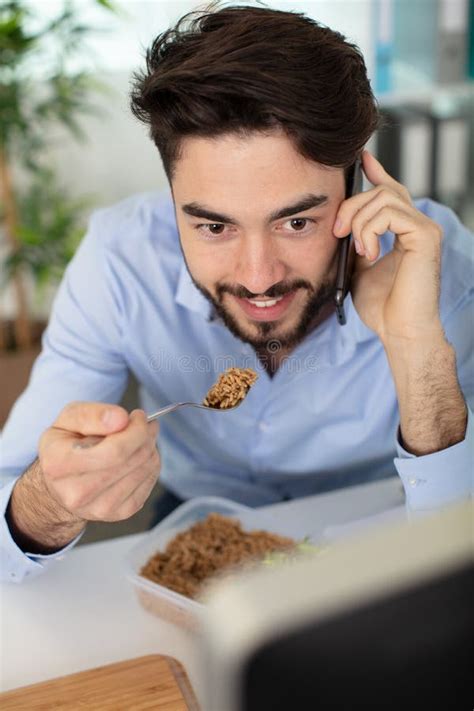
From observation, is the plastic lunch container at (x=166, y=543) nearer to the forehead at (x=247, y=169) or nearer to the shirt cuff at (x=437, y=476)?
the shirt cuff at (x=437, y=476)

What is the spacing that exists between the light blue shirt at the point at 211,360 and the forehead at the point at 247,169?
325 millimetres

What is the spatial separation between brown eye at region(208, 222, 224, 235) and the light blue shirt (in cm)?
24

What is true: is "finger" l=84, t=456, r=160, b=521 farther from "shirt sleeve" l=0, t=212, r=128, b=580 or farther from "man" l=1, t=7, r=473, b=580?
"shirt sleeve" l=0, t=212, r=128, b=580

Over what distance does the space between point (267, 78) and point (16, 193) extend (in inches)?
108

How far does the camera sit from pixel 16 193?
3725 mm

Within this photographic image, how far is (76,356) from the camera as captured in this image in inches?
61.0

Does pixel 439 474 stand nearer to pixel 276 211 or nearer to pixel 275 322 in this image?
pixel 275 322

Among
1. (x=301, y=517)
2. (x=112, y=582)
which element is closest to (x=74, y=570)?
(x=112, y=582)

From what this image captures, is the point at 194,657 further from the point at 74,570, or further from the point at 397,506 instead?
the point at 397,506

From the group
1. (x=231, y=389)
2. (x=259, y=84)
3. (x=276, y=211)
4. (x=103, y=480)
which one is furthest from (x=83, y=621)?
(x=259, y=84)

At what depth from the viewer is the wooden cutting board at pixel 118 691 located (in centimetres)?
98

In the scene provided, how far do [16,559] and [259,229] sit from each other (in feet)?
1.91

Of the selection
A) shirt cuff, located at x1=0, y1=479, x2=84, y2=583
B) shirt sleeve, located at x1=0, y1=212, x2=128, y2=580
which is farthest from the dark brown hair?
shirt cuff, located at x1=0, y1=479, x2=84, y2=583

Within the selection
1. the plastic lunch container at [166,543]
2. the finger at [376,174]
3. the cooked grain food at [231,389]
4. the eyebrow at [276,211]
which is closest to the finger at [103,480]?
the plastic lunch container at [166,543]
